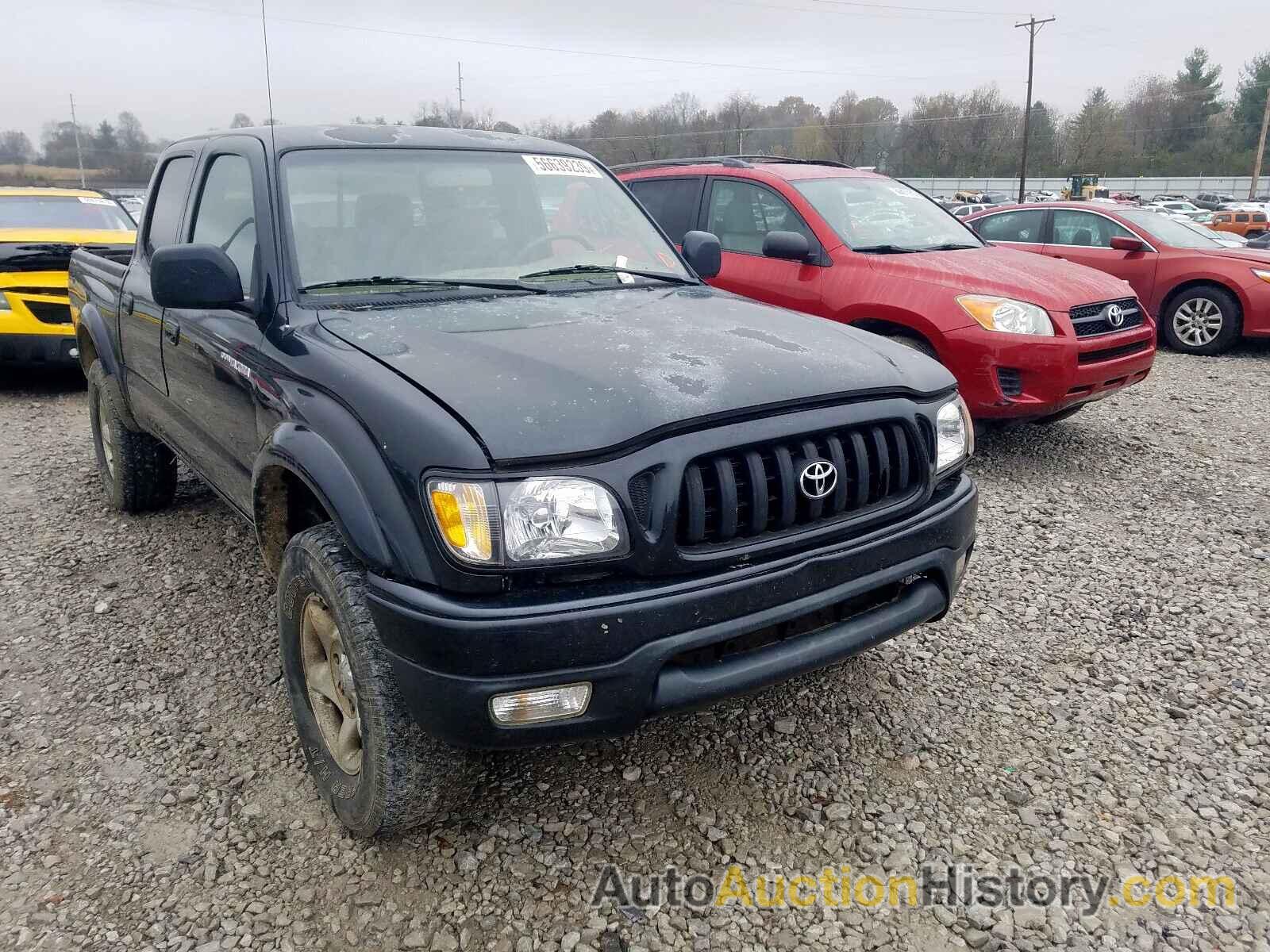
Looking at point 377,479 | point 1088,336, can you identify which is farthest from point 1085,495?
point 377,479

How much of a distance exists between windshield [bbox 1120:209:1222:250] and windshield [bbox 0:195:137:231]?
1050 centimetres

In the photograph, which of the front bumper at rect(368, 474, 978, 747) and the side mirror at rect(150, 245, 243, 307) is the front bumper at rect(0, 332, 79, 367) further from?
the front bumper at rect(368, 474, 978, 747)

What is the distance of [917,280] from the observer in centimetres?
545

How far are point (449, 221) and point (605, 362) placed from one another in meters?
1.14

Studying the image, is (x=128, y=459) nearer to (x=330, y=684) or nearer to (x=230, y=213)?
(x=230, y=213)

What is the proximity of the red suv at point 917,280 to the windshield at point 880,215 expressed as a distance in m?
0.01

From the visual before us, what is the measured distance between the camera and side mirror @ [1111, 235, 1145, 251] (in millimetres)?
9438

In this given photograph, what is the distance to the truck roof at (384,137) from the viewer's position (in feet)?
10.2

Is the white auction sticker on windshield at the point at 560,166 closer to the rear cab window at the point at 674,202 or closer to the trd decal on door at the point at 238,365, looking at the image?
the trd decal on door at the point at 238,365

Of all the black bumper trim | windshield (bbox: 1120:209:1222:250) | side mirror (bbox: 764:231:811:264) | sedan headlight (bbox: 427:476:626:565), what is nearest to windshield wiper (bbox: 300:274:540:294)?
sedan headlight (bbox: 427:476:626:565)

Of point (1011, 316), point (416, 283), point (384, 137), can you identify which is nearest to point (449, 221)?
point (416, 283)

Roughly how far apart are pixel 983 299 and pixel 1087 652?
99.1 inches

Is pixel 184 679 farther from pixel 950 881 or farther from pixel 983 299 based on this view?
pixel 983 299

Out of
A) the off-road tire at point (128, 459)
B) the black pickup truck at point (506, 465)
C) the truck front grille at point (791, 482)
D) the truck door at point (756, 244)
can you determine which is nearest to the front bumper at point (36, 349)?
the off-road tire at point (128, 459)
